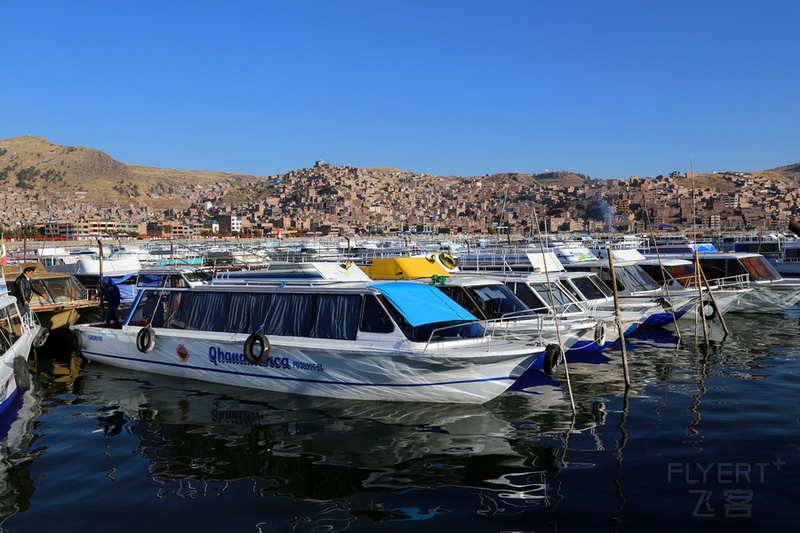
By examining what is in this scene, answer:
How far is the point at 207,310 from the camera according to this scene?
15242mm

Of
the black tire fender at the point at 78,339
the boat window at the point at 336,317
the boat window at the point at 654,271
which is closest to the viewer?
the boat window at the point at 336,317

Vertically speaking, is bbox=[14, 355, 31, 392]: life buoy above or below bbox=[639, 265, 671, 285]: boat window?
below

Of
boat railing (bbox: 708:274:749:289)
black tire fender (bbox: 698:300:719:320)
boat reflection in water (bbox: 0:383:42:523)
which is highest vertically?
boat railing (bbox: 708:274:749:289)

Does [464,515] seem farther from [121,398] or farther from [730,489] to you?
[121,398]

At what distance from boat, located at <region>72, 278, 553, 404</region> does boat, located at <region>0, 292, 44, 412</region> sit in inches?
98.1

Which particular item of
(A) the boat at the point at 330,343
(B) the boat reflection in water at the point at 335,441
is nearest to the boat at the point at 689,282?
(B) the boat reflection in water at the point at 335,441

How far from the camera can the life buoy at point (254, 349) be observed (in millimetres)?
13203

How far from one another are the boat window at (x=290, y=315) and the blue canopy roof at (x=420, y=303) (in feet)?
5.58

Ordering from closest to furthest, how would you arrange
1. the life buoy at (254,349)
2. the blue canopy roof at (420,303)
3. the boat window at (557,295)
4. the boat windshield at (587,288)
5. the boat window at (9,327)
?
1. the blue canopy roof at (420,303)
2. the boat window at (9,327)
3. the life buoy at (254,349)
4. the boat window at (557,295)
5. the boat windshield at (587,288)

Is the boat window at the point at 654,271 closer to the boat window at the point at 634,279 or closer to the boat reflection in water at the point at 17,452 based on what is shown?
the boat window at the point at 634,279

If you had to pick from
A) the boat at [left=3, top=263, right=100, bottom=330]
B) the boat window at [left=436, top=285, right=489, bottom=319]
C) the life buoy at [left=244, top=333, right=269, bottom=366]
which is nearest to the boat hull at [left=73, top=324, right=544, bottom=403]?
the life buoy at [left=244, top=333, right=269, bottom=366]

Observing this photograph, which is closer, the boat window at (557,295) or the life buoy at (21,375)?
the life buoy at (21,375)

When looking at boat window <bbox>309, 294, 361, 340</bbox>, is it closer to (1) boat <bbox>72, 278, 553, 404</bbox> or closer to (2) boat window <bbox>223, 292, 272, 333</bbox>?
(1) boat <bbox>72, 278, 553, 404</bbox>

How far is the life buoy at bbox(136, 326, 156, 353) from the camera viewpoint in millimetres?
15336
